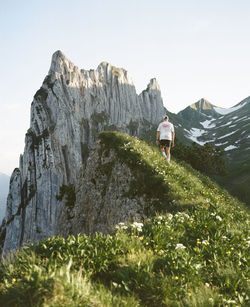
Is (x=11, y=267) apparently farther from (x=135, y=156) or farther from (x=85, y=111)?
(x=85, y=111)

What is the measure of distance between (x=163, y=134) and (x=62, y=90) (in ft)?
394

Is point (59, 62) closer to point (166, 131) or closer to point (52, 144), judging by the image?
point (52, 144)

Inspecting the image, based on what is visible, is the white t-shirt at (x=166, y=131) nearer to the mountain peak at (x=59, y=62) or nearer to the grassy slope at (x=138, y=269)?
the grassy slope at (x=138, y=269)

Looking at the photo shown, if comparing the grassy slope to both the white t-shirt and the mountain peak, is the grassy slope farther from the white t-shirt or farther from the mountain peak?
the mountain peak

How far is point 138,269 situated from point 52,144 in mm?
113110

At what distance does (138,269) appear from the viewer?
14.4 feet

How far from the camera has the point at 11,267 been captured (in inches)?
163

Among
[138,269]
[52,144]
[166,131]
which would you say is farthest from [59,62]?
[138,269]

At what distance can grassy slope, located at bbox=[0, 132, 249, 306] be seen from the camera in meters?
3.31

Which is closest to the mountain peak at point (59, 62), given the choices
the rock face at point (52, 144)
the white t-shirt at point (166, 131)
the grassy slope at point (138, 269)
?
the rock face at point (52, 144)

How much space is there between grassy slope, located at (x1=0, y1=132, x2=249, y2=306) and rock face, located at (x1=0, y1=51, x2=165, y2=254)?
86974 mm

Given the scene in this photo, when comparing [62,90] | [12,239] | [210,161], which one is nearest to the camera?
[210,161]

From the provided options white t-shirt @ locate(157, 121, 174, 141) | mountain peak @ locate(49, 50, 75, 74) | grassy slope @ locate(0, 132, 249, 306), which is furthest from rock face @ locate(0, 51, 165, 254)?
grassy slope @ locate(0, 132, 249, 306)

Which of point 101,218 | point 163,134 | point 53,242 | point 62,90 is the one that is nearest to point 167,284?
point 53,242
